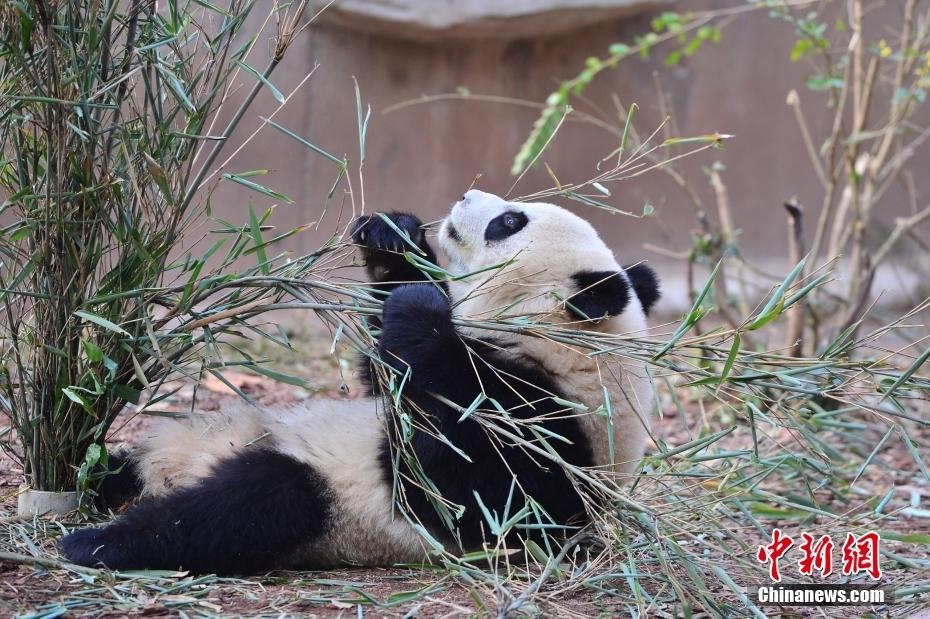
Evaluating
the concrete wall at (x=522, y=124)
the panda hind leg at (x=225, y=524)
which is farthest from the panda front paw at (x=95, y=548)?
the concrete wall at (x=522, y=124)

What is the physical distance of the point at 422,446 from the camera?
2551mm

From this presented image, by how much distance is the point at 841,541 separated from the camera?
3.27 meters

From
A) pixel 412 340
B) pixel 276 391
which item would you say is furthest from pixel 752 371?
pixel 276 391

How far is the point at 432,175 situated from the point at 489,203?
5240mm

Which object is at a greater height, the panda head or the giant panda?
the panda head

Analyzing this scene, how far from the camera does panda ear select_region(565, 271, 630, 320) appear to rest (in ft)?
8.87

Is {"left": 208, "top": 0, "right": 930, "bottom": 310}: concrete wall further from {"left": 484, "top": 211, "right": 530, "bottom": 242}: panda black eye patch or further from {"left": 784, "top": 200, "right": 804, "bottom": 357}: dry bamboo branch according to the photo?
{"left": 484, "top": 211, "right": 530, "bottom": 242}: panda black eye patch

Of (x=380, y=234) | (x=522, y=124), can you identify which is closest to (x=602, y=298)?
(x=380, y=234)
